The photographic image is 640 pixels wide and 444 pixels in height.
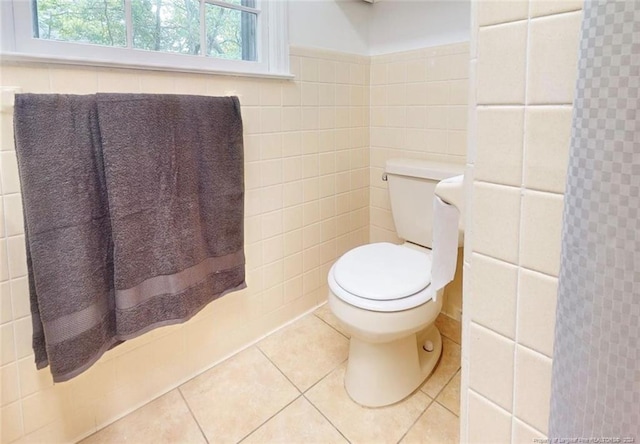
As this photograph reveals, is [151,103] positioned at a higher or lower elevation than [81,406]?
higher

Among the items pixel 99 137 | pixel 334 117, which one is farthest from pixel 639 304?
pixel 334 117

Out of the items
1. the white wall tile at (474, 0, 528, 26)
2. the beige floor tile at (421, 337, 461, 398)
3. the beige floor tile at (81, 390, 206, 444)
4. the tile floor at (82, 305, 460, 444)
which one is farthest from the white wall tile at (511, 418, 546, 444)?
the beige floor tile at (81, 390, 206, 444)

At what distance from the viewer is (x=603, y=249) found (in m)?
0.32

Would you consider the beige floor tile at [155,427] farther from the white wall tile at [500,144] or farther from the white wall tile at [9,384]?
the white wall tile at [500,144]

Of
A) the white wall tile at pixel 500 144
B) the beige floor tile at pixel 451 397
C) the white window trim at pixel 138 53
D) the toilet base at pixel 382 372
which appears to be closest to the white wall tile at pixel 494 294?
the white wall tile at pixel 500 144

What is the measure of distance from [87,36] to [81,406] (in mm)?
1162

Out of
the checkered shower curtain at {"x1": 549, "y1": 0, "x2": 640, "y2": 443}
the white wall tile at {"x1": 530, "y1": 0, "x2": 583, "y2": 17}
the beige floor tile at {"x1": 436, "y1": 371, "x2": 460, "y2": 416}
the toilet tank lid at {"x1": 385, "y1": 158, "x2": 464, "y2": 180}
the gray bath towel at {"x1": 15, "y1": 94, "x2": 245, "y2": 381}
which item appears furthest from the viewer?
the toilet tank lid at {"x1": 385, "y1": 158, "x2": 464, "y2": 180}

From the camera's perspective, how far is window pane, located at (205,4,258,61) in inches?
54.9

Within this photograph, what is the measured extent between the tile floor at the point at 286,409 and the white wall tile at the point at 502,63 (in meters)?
1.11

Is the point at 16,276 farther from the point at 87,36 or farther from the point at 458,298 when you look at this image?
the point at 458,298

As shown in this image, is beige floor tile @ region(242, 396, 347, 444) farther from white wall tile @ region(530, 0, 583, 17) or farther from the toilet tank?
white wall tile @ region(530, 0, 583, 17)

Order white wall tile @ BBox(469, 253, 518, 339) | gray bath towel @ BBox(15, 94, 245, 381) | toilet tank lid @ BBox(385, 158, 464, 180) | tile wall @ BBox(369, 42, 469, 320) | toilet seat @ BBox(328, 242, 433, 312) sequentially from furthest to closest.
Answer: tile wall @ BBox(369, 42, 469, 320) → toilet tank lid @ BBox(385, 158, 464, 180) → toilet seat @ BBox(328, 242, 433, 312) → gray bath towel @ BBox(15, 94, 245, 381) → white wall tile @ BBox(469, 253, 518, 339)

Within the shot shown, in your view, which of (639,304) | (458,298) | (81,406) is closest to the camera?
(639,304)

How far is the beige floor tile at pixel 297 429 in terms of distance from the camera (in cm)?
119
